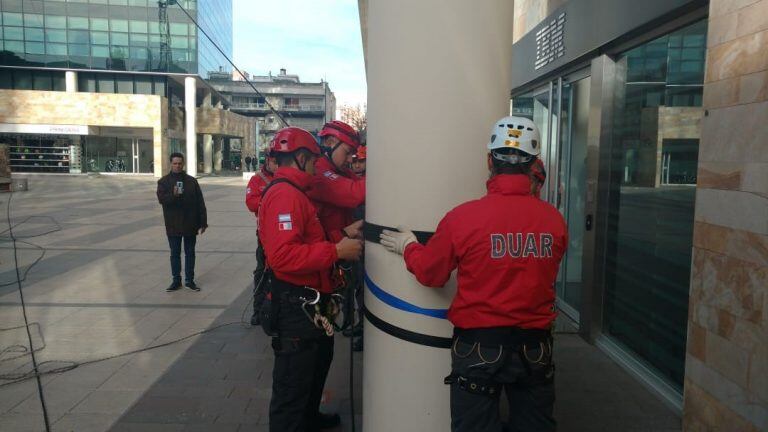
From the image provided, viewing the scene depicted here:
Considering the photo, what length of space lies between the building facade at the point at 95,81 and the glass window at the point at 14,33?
0.08m

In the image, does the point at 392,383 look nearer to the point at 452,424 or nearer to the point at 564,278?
the point at 452,424

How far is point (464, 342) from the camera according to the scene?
231 cm

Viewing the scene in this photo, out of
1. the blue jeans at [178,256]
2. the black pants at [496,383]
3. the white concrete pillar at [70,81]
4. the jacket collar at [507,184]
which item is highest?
the white concrete pillar at [70,81]

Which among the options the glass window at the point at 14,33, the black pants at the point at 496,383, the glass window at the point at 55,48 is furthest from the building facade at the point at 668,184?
the glass window at the point at 14,33

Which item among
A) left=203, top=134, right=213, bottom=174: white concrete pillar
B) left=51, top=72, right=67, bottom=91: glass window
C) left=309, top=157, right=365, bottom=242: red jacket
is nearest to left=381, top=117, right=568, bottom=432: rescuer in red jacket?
left=309, top=157, right=365, bottom=242: red jacket

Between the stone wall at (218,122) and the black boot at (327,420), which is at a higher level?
the stone wall at (218,122)

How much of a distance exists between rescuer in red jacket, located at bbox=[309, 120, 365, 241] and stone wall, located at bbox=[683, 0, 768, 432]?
2180mm

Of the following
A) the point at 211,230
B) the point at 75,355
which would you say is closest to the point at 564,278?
the point at 75,355

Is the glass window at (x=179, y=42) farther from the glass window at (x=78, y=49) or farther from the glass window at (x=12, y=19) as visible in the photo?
the glass window at (x=12, y=19)

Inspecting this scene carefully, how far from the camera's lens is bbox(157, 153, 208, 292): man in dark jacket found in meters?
7.48

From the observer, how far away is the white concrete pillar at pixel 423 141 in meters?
2.31

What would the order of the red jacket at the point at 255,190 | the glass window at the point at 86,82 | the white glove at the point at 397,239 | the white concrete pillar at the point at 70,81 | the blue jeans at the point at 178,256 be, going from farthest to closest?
1. the glass window at the point at 86,82
2. the white concrete pillar at the point at 70,81
3. the blue jeans at the point at 178,256
4. the red jacket at the point at 255,190
5. the white glove at the point at 397,239

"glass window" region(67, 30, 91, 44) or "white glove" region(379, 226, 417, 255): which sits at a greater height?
"glass window" region(67, 30, 91, 44)

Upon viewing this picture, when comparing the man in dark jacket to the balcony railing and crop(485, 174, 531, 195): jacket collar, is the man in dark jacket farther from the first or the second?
the balcony railing
